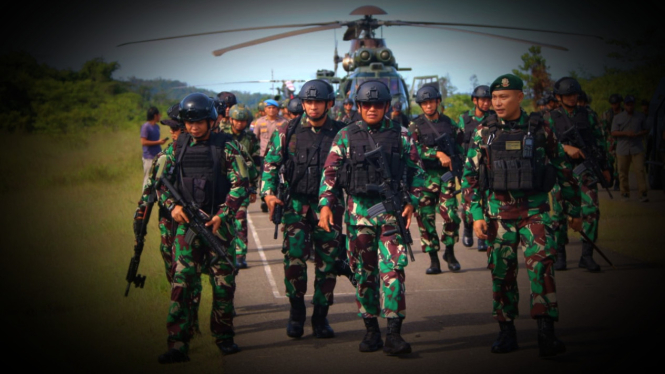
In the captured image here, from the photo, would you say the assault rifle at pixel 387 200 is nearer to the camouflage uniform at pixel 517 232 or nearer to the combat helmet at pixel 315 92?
the camouflage uniform at pixel 517 232

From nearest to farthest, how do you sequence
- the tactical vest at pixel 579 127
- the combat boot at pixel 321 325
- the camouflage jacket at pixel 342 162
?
the camouflage jacket at pixel 342 162 < the combat boot at pixel 321 325 < the tactical vest at pixel 579 127

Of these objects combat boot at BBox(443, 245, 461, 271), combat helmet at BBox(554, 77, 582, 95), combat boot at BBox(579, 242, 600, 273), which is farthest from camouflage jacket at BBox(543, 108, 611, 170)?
combat boot at BBox(443, 245, 461, 271)

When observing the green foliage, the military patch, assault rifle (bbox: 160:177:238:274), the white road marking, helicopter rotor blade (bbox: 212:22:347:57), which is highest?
helicopter rotor blade (bbox: 212:22:347:57)

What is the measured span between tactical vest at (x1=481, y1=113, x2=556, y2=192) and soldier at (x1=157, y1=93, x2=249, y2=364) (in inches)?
81.4

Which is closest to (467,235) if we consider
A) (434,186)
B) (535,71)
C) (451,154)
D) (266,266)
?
(434,186)

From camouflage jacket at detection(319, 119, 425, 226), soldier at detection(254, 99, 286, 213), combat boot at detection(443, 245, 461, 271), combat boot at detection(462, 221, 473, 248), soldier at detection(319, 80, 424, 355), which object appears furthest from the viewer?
soldier at detection(254, 99, 286, 213)

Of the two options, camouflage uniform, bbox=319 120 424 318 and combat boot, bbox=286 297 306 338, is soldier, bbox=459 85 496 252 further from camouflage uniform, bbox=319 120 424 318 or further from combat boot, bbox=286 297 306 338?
combat boot, bbox=286 297 306 338

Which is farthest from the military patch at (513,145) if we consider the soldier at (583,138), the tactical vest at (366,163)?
the soldier at (583,138)

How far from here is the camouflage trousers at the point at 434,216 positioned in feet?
30.1

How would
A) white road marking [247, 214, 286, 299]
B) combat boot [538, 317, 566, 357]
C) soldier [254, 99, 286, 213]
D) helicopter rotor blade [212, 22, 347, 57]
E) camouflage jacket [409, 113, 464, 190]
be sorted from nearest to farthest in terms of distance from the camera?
combat boot [538, 317, 566, 357] → white road marking [247, 214, 286, 299] → camouflage jacket [409, 113, 464, 190] → soldier [254, 99, 286, 213] → helicopter rotor blade [212, 22, 347, 57]

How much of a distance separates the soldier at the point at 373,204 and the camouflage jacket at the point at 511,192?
0.45 metres

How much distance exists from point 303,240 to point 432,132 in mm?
3591

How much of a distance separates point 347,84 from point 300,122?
511 inches

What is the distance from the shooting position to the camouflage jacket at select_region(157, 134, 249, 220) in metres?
6.00
